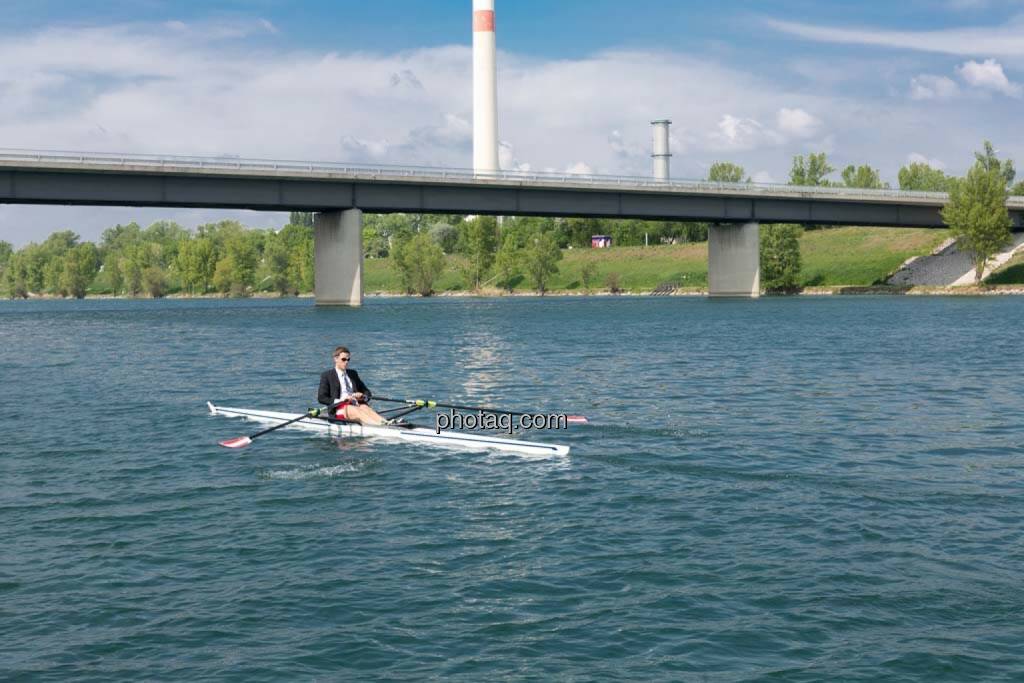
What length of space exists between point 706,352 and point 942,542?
34.6 m

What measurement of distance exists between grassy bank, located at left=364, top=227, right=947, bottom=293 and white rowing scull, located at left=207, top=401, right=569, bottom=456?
12288 cm

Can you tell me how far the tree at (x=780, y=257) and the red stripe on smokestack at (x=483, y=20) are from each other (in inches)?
1882

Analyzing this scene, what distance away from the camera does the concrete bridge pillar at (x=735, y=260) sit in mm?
116750

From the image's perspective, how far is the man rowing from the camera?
24766mm

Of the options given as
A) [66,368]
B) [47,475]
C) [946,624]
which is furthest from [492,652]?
[66,368]

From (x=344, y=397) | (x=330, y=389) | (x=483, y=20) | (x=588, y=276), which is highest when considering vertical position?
(x=483, y=20)

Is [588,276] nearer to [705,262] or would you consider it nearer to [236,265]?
[705,262]

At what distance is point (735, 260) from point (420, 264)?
7658cm

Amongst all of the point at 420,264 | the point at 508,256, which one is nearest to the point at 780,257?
the point at 508,256

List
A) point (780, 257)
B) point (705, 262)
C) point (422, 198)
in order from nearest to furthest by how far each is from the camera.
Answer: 1. point (422, 198)
2. point (780, 257)
3. point (705, 262)

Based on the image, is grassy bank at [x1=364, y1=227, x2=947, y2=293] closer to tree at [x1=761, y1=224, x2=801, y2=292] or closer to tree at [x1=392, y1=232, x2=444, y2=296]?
tree at [x1=392, y1=232, x2=444, y2=296]

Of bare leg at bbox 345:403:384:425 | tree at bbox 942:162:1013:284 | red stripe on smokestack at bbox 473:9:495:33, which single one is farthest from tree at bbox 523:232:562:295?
bare leg at bbox 345:403:384:425

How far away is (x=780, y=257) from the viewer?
138 m

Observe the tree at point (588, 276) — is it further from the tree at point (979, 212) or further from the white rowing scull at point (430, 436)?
the white rowing scull at point (430, 436)
